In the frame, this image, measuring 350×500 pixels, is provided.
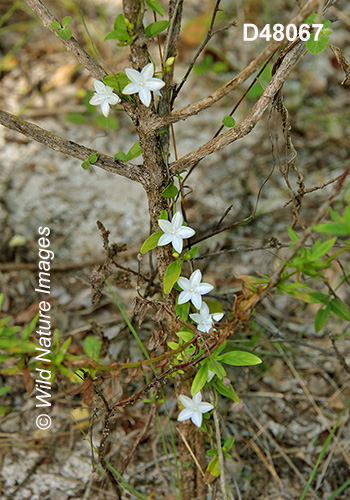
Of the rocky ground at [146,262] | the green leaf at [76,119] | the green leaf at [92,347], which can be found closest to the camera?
the green leaf at [92,347]

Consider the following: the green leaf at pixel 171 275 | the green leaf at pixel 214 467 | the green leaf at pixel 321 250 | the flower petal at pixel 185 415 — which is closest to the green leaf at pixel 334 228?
the green leaf at pixel 321 250

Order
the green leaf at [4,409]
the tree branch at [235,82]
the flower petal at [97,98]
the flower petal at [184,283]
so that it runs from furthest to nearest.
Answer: the green leaf at [4,409]
the flower petal at [184,283]
the flower petal at [97,98]
the tree branch at [235,82]

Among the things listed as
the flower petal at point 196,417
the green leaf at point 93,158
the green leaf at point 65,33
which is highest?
the green leaf at point 65,33

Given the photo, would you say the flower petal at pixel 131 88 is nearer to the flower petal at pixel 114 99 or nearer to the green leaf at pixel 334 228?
the flower petal at pixel 114 99

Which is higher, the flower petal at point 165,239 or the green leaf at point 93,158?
the green leaf at point 93,158

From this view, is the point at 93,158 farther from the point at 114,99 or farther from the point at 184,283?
the point at 184,283

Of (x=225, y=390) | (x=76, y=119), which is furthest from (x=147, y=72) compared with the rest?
(x=76, y=119)
